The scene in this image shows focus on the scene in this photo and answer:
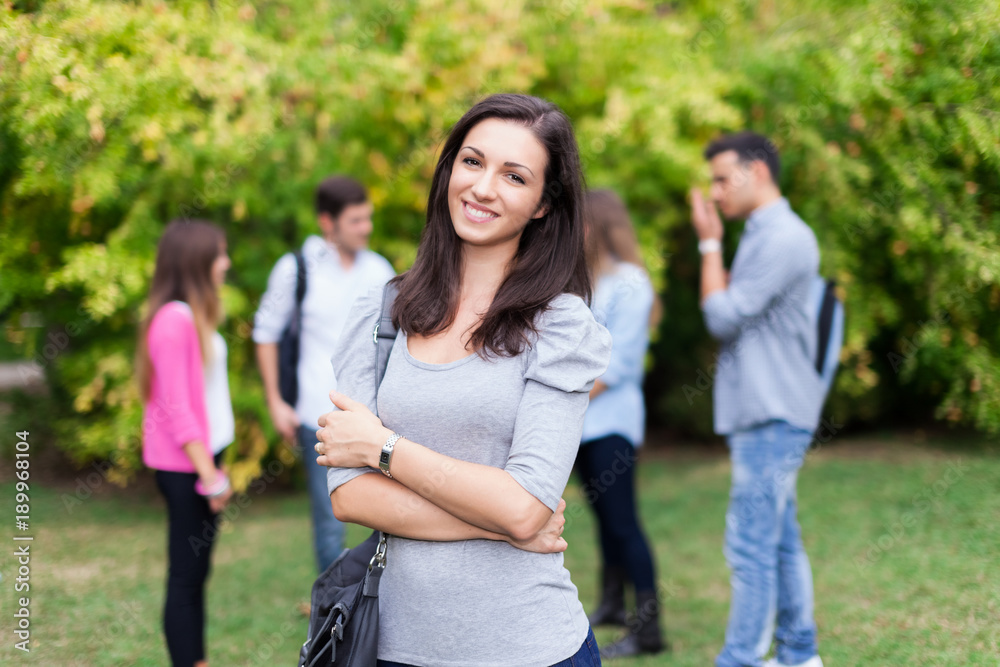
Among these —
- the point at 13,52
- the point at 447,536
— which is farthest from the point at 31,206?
the point at 447,536

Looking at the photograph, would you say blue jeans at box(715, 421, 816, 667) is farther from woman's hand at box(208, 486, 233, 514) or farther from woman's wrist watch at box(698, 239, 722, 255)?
woman's hand at box(208, 486, 233, 514)

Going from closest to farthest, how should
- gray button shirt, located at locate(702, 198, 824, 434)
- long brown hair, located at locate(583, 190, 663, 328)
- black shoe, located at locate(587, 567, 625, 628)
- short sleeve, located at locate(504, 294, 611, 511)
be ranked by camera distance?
short sleeve, located at locate(504, 294, 611, 511) → gray button shirt, located at locate(702, 198, 824, 434) → long brown hair, located at locate(583, 190, 663, 328) → black shoe, located at locate(587, 567, 625, 628)

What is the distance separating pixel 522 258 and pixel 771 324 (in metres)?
1.94

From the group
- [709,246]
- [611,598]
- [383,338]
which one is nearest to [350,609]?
[383,338]

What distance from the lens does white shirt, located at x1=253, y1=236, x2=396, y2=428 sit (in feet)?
13.2

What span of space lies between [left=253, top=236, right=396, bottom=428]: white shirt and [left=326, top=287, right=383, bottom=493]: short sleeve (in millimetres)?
2127

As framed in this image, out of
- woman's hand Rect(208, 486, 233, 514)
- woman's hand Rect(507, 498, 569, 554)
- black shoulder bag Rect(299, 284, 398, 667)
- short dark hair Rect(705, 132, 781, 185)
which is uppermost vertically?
short dark hair Rect(705, 132, 781, 185)

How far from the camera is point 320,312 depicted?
4.05 m

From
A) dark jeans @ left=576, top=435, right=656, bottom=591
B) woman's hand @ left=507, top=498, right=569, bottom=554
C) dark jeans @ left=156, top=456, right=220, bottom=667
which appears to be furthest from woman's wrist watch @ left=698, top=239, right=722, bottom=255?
dark jeans @ left=156, top=456, right=220, bottom=667

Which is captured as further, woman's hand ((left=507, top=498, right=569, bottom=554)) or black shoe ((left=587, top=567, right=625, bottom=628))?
black shoe ((left=587, top=567, right=625, bottom=628))

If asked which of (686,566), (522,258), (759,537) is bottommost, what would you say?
(686,566)

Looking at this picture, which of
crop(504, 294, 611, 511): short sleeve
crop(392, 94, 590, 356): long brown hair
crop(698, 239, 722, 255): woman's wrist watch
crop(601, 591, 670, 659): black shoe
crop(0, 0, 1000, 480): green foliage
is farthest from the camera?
crop(0, 0, 1000, 480): green foliage

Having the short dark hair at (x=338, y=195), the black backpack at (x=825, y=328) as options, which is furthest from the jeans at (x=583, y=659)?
the short dark hair at (x=338, y=195)

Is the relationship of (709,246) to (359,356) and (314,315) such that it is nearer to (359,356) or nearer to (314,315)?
(314,315)
